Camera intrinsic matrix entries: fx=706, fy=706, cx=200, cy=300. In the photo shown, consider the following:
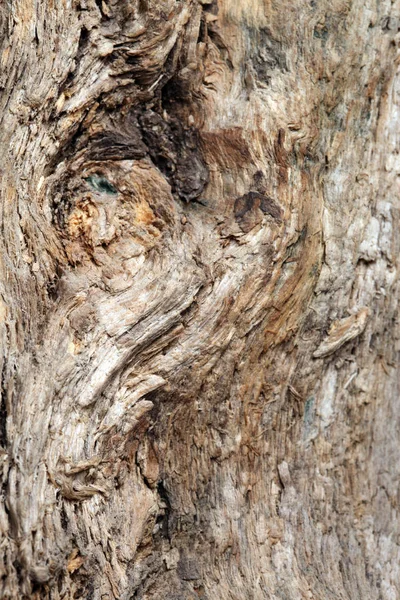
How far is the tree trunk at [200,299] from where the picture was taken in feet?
8.45

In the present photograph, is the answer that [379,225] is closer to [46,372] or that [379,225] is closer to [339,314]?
[339,314]

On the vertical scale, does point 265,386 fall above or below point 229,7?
below

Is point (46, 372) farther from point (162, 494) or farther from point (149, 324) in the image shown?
point (162, 494)

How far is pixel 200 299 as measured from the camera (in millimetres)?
2875

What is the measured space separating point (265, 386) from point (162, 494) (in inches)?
25.6

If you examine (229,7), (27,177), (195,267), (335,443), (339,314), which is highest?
(229,7)

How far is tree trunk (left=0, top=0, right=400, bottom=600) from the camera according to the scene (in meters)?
2.58

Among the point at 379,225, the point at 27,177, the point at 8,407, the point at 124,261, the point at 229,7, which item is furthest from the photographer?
the point at 379,225

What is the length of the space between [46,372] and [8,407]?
0.19 m

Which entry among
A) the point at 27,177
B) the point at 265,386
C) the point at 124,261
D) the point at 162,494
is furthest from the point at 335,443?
the point at 27,177

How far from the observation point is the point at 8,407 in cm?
243

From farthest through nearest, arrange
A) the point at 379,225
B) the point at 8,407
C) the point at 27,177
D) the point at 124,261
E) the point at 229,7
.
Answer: the point at 379,225 < the point at 229,7 < the point at 124,261 < the point at 27,177 < the point at 8,407

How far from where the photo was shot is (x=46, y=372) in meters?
2.55

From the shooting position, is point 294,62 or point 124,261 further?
point 294,62
